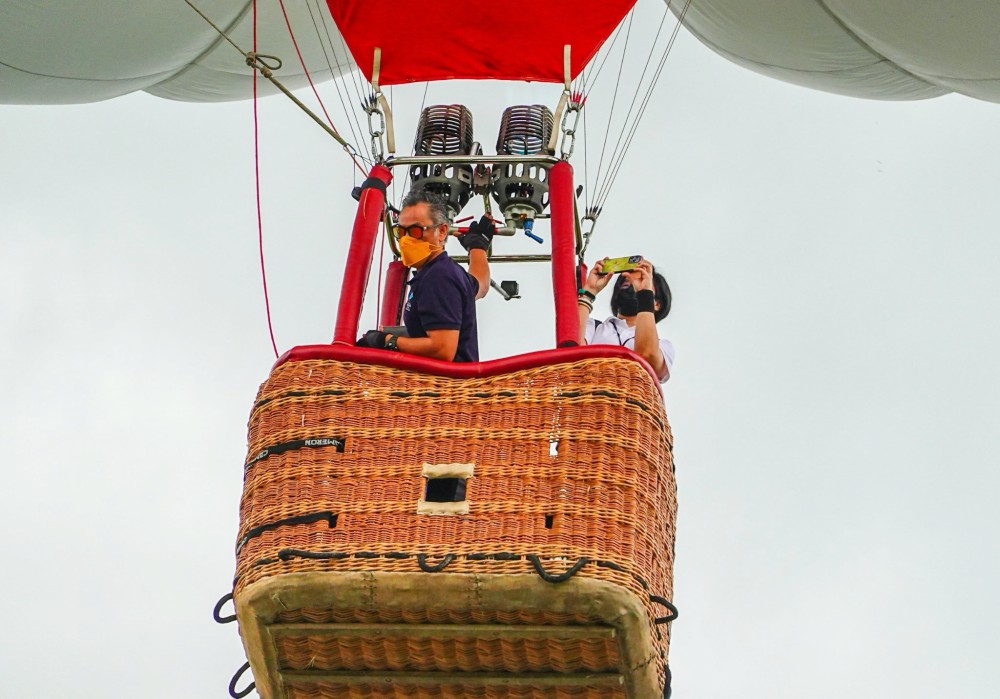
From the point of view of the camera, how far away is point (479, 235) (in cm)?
443

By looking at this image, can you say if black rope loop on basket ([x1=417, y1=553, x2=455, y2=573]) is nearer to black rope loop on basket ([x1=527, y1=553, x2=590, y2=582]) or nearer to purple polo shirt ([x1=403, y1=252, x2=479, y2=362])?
black rope loop on basket ([x1=527, y1=553, x2=590, y2=582])

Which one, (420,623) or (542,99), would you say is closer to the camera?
(420,623)

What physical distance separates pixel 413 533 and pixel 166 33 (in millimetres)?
3574

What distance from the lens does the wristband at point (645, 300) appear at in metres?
4.35

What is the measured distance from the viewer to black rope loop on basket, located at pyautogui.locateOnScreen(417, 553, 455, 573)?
3.33 metres

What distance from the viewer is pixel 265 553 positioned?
135 inches

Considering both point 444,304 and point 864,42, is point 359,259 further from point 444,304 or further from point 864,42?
point 864,42

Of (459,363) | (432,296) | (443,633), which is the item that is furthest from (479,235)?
(443,633)

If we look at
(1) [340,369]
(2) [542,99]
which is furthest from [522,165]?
(1) [340,369]

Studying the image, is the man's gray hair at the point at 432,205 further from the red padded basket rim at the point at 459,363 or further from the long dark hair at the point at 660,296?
the long dark hair at the point at 660,296

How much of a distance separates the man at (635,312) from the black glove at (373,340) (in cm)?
76

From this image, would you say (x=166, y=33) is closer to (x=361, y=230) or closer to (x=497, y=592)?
(x=361, y=230)

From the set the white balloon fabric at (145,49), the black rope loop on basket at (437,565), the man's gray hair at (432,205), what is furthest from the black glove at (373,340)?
the white balloon fabric at (145,49)

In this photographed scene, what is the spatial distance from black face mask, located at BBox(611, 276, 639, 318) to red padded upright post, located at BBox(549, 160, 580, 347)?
21.9 inches
